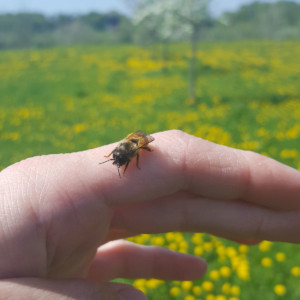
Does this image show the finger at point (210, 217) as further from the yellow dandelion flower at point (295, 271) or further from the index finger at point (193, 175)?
the yellow dandelion flower at point (295, 271)

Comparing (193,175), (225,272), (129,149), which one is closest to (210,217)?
(193,175)

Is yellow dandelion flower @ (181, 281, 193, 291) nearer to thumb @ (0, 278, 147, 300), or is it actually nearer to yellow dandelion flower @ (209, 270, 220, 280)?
yellow dandelion flower @ (209, 270, 220, 280)

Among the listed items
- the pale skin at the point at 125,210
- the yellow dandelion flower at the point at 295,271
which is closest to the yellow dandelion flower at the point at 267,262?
the yellow dandelion flower at the point at 295,271

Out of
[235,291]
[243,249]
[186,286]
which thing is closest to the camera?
[235,291]

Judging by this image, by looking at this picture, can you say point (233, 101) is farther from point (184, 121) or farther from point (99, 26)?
point (99, 26)

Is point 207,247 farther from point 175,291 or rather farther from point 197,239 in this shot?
point 175,291

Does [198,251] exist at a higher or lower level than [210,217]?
lower
